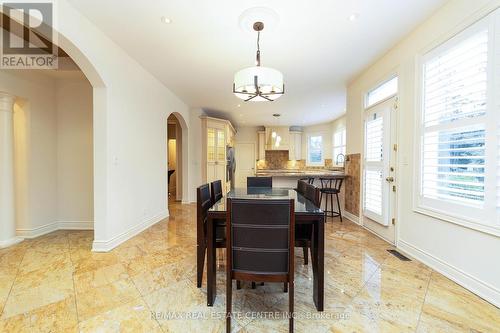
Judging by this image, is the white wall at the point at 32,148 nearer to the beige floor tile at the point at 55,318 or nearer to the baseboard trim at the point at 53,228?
the baseboard trim at the point at 53,228

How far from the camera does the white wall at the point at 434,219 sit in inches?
71.6

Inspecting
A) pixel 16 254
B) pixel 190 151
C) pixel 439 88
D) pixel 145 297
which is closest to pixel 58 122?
pixel 16 254

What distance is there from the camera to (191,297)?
1.85 meters

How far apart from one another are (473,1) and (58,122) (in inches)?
212

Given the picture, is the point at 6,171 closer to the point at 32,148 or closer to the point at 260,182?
the point at 32,148

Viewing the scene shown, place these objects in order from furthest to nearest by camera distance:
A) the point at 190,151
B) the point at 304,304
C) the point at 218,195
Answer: the point at 190,151, the point at 218,195, the point at 304,304

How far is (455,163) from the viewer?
2102 millimetres

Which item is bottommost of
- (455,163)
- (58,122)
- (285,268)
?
(285,268)

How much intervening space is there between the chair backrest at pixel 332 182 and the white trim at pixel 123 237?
3333 mm

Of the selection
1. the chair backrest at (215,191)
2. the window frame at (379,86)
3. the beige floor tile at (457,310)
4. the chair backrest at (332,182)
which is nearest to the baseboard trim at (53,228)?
the chair backrest at (215,191)

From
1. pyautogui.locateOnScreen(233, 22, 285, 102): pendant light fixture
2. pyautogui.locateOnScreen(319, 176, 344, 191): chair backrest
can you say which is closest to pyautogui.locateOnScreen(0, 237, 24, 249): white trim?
pyautogui.locateOnScreen(233, 22, 285, 102): pendant light fixture

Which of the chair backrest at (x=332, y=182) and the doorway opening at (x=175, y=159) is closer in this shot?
the chair backrest at (x=332, y=182)

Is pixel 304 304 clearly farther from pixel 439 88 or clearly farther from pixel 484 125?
pixel 439 88

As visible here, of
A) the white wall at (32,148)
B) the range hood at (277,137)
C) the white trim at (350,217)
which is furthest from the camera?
the range hood at (277,137)
